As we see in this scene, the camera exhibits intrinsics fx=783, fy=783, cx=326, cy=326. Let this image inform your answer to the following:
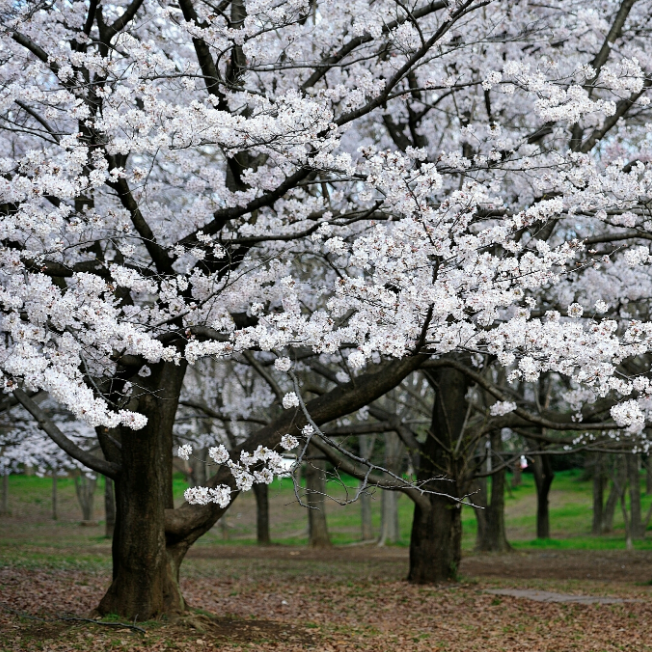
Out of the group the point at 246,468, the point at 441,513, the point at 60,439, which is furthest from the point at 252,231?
the point at 441,513

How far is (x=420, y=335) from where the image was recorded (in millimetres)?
6129

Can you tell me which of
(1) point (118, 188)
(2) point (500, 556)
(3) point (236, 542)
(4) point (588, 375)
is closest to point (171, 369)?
Result: (1) point (118, 188)

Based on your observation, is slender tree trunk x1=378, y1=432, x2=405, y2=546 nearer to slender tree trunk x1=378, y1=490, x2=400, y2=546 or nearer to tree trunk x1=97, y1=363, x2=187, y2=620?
slender tree trunk x1=378, y1=490, x2=400, y2=546

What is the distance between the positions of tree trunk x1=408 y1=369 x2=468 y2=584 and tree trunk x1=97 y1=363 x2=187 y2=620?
5.26 metres

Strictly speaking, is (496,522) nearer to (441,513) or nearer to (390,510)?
(390,510)

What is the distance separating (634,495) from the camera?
2275cm

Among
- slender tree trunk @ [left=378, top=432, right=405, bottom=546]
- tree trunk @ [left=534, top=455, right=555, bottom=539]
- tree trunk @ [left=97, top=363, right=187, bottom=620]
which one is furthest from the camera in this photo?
tree trunk @ [left=534, top=455, right=555, bottom=539]

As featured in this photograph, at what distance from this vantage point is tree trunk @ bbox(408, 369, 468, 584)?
12.1 meters

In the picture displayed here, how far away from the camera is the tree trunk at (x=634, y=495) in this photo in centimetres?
2131

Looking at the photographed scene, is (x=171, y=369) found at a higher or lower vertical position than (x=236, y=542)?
higher

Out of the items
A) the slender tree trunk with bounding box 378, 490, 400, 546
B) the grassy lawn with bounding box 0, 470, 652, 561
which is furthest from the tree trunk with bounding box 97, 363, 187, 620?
the slender tree trunk with bounding box 378, 490, 400, 546

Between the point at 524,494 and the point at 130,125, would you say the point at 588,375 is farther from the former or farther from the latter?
the point at 524,494

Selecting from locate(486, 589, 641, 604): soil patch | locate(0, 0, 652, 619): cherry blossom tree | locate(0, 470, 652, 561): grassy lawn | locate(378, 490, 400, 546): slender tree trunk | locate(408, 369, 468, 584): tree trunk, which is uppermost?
locate(0, 0, 652, 619): cherry blossom tree

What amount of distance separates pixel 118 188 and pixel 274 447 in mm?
3048
